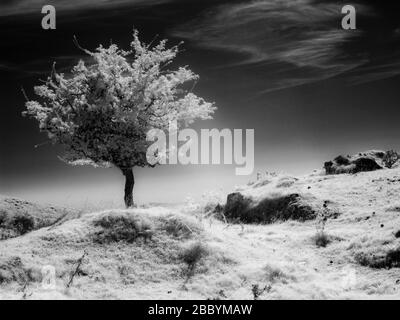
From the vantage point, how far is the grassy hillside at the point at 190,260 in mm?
10570

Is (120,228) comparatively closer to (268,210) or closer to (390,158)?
(268,210)

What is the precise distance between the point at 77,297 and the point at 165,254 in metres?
2.67

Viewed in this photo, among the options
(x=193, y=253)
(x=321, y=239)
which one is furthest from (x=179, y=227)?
(x=321, y=239)

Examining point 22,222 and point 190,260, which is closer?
point 190,260

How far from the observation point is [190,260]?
1194 cm

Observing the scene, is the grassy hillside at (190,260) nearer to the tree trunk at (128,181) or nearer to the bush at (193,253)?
the bush at (193,253)

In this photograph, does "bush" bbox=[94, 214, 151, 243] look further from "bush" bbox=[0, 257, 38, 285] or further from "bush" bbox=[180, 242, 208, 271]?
"bush" bbox=[0, 257, 38, 285]

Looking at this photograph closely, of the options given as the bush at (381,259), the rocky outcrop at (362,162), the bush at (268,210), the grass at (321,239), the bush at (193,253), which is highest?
the rocky outcrop at (362,162)

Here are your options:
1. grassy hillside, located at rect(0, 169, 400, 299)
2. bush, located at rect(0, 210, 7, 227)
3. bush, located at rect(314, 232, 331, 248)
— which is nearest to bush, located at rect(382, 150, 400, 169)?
grassy hillside, located at rect(0, 169, 400, 299)

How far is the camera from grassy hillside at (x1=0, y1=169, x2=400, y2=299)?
1057 cm

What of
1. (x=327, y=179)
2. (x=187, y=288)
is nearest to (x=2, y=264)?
(x=187, y=288)

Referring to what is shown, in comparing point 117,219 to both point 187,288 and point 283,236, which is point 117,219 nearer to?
point 187,288

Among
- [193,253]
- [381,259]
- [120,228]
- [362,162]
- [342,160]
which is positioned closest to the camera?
[193,253]

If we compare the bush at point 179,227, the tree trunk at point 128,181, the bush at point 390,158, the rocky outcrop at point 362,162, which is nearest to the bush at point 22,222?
the tree trunk at point 128,181
